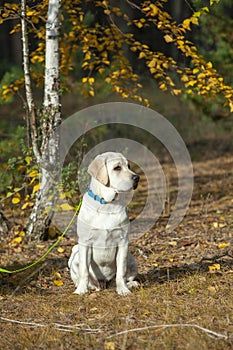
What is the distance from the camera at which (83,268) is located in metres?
4.68

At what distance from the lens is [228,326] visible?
368 cm

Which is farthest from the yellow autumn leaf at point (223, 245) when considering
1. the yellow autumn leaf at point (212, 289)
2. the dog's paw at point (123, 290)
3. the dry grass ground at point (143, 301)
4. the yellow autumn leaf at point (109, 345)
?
the yellow autumn leaf at point (109, 345)

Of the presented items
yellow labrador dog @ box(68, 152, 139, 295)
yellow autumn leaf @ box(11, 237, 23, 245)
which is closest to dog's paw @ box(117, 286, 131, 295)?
yellow labrador dog @ box(68, 152, 139, 295)

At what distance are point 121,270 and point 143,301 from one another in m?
0.42

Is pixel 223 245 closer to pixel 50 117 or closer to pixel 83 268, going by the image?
pixel 83 268

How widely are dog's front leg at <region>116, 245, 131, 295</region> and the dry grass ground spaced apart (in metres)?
0.09

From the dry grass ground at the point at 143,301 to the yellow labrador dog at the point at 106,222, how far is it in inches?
9.4

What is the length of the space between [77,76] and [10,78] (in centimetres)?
583

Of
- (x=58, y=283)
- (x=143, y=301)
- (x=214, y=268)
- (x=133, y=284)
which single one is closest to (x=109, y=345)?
(x=143, y=301)

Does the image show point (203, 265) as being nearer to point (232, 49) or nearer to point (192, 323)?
point (192, 323)

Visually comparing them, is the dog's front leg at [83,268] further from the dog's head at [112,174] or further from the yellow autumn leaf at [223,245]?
the yellow autumn leaf at [223,245]

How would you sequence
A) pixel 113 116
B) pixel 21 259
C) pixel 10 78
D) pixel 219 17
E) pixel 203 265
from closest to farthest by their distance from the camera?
1. pixel 203 265
2. pixel 21 259
3. pixel 10 78
4. pixel 219 17
5. pixel 113 116

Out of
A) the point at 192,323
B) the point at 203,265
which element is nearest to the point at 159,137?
the point at 203,265

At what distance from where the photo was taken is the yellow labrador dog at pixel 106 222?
462cm
